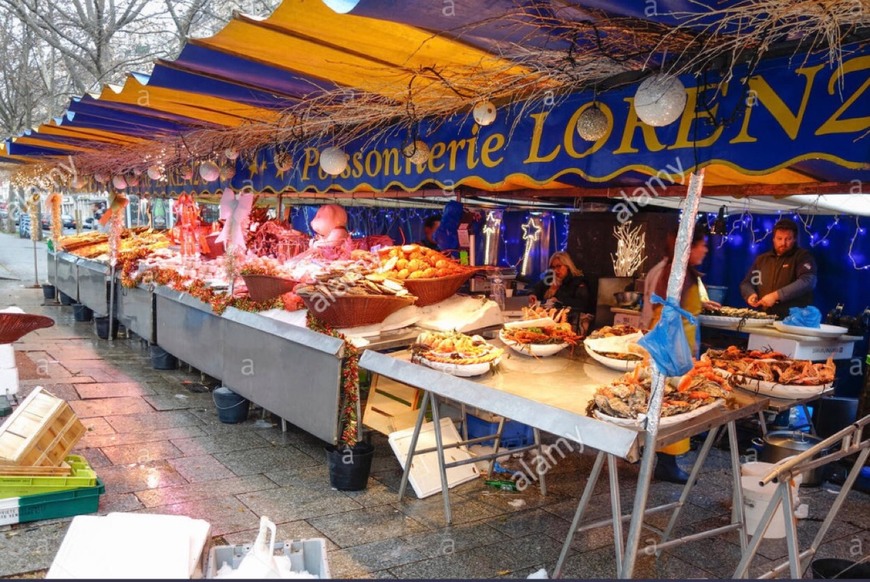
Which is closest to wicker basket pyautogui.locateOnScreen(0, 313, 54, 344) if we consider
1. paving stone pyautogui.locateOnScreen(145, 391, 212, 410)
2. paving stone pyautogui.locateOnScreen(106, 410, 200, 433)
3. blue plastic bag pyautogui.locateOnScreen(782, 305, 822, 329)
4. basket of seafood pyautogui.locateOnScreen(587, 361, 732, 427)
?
paving stone pyautogui.locateOnScreen(106, 410, 200, 433)

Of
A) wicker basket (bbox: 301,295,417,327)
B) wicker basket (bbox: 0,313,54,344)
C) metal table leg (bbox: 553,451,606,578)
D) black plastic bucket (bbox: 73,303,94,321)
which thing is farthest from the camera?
black plastic bucket (bbox: 73,303,94,321)

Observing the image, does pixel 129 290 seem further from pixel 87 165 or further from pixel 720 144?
pixel 720 144

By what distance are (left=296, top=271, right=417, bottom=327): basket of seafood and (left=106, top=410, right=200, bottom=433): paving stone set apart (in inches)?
88.7

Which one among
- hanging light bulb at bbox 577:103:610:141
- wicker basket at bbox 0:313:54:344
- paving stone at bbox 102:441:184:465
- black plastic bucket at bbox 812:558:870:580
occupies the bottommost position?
paving stone at bbox 102:441:184:465

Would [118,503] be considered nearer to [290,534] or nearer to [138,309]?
[290,534]

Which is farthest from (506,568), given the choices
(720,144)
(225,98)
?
(225,98)

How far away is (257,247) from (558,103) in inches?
205

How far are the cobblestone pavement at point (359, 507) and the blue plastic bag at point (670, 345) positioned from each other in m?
1.31

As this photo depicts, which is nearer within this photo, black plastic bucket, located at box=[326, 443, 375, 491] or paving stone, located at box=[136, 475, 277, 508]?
paving stone, located at box=[136, 475, 277, 508]

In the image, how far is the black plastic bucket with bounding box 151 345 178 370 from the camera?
880 cm

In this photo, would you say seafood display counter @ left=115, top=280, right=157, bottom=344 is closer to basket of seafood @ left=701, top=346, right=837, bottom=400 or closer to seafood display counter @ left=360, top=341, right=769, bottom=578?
seafood display counter @ left=360, top=341, right=769, bottom=578

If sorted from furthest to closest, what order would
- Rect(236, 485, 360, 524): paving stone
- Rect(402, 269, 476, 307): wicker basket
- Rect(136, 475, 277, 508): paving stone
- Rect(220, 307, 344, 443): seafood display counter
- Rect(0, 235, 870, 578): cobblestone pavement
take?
Rect(402, 269, 476, 307): wicker basket, Rect(220, 307, 344, 443): seafood display counter, Rect(136, 475, 277, 508): paving stone, Rect(236, 485, 360, 524): paving stone, Rect(0, 235, 870, 578): cobblestone pavement

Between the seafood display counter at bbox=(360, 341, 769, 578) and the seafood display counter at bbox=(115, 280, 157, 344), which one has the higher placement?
the seafood display counter at bbox=(360, 341, 769, 578)

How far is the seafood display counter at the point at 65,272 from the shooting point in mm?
12578
